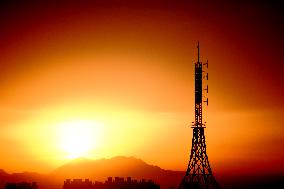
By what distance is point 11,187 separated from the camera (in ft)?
270

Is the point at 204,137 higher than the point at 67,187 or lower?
higher

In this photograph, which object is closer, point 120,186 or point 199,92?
point 199,92

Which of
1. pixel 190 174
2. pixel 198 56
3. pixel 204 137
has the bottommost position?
pixel 190 174

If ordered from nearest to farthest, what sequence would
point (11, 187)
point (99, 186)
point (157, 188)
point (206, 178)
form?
point (206, 178) < point (11, 187) < point (157, 188) < point (99, 186)

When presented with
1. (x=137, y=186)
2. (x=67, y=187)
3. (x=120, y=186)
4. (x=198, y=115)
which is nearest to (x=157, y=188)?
(x=137, y=186)

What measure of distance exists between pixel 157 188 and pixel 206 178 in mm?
30148

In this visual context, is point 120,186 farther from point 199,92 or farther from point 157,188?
point 199,92

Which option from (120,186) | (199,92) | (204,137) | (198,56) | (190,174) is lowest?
(120,186)

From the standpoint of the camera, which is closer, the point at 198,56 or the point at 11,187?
the point at 198,56

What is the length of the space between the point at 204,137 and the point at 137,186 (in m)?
37.0

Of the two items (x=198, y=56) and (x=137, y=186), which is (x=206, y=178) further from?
(x=137, y=186)

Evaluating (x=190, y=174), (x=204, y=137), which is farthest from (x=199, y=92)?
(x=190, y=174)

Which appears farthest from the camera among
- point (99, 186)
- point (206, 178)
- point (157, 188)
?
point (99, 186)

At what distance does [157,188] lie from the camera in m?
87.6
